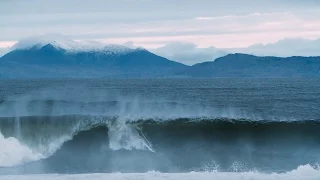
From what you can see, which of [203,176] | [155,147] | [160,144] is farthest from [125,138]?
[203,176]

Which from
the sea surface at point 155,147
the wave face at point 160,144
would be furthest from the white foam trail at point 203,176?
the wave face at point 160,144

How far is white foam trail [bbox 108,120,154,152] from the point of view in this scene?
920 inches

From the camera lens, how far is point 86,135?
25.0m

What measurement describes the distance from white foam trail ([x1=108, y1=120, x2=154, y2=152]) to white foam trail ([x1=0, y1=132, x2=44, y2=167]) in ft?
12.1

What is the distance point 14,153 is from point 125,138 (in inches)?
211

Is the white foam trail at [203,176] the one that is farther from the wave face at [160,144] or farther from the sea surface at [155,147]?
the wave face at [160,144]

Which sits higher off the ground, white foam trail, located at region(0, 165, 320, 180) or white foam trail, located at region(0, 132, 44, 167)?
white foam trail, located at region(0, 132, 44, 167)

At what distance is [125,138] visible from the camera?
78.4 ft

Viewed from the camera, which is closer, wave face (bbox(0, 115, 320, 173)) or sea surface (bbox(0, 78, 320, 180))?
sea surface (bbox(0, 78, 320, 180))

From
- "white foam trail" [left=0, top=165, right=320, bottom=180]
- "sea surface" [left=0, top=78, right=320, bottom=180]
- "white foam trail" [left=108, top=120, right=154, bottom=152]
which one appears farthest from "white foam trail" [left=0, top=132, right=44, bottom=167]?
"white foam trail" [left=108, top=120, right=154, bottom=152]

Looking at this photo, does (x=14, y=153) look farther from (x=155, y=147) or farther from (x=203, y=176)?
(x=203, y=176)

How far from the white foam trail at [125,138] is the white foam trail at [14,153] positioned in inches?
145

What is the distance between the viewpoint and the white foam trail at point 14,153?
20.9 meters

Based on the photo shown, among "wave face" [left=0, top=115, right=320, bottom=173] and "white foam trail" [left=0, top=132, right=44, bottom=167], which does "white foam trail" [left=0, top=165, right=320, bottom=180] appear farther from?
"white foam trail" [left=0, top=132, right=44, bottom=167]
